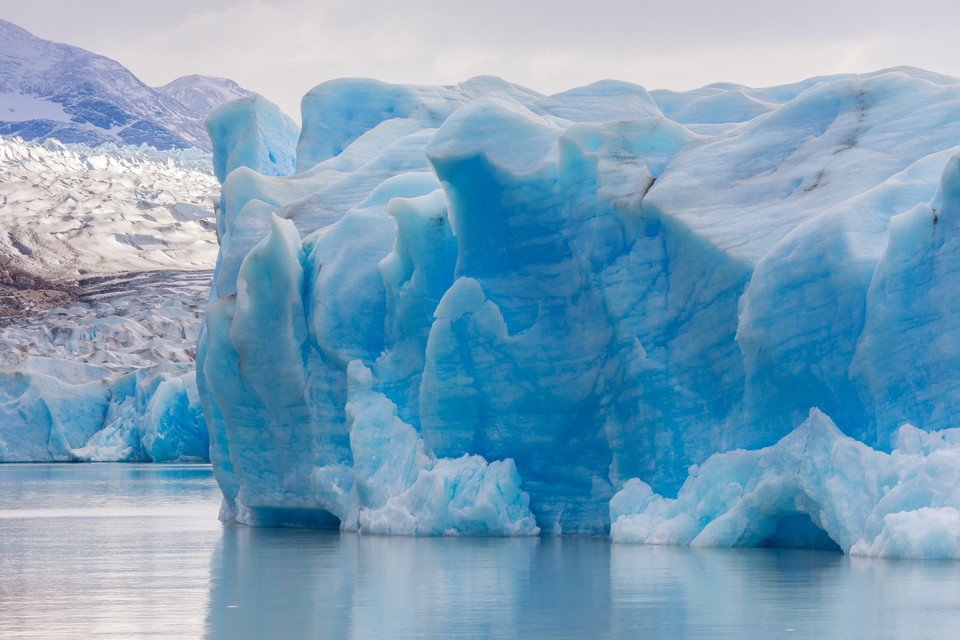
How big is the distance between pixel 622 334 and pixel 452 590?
4114 millimetres

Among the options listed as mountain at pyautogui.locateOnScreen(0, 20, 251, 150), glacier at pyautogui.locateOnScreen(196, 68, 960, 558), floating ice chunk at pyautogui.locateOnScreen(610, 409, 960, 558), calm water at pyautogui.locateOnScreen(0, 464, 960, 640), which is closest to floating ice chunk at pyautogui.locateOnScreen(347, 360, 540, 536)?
glacier at pyautogui.locateOnScreen(196, 68, 960, 558)

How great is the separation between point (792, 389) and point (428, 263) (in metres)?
4.49

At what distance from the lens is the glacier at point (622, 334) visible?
10.1 m

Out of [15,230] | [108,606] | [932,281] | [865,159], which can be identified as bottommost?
[108,606]

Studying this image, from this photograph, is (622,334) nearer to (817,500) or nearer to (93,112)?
(817,500)

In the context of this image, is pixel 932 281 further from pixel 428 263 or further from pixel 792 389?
pixel 428 263

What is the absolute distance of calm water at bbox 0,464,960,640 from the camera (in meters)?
6.86

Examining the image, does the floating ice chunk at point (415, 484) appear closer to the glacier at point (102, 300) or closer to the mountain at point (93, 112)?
the glacier at point (102, 300)

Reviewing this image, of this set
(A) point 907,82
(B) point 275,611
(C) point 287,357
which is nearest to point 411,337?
(C) point 287,357

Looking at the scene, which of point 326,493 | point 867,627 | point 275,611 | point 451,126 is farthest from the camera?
point 326,493

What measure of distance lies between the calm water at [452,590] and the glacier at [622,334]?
1.74ft

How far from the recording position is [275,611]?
7691 millimetres

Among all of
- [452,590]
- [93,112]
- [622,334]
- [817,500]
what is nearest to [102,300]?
[622,334]

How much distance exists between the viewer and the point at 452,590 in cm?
866
